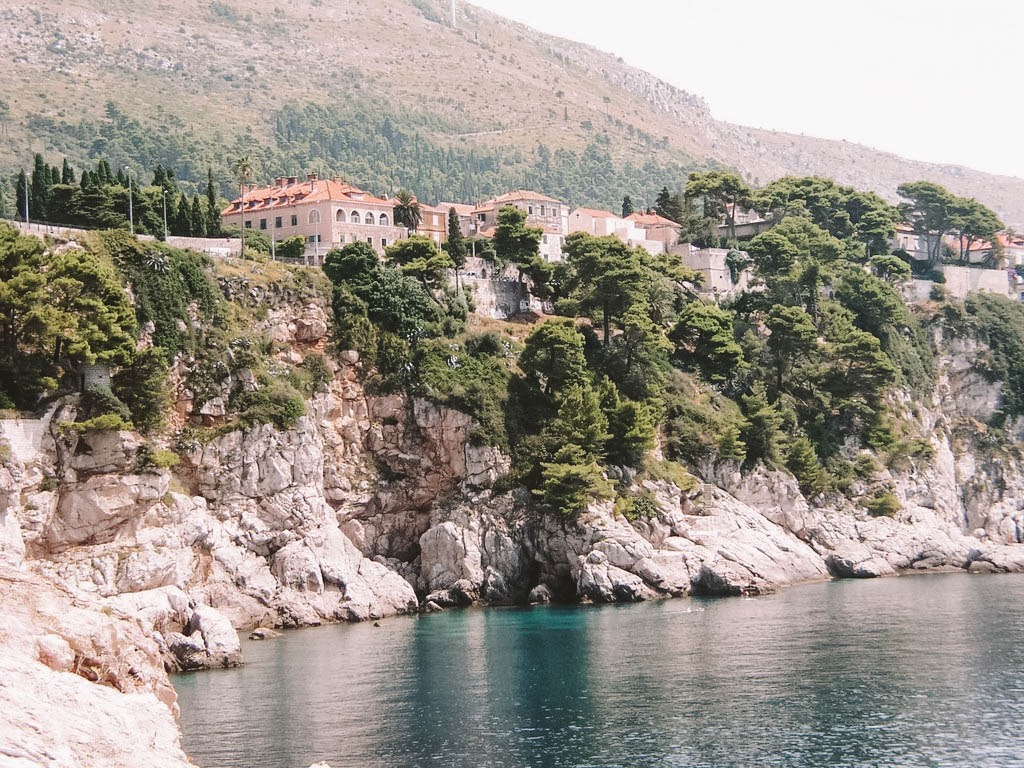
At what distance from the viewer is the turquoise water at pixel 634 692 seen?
36531mm

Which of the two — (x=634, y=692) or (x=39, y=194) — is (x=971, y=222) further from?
(x=634, y=692)

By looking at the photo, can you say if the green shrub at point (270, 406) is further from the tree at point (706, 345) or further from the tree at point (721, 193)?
the tree at point (721, 193)

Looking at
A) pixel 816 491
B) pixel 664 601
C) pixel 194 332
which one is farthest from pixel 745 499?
pixel 194 332

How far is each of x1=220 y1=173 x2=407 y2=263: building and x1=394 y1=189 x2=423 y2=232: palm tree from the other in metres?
0.64

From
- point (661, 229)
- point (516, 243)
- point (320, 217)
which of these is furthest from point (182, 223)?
point (661, 229)

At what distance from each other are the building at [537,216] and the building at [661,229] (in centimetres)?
591

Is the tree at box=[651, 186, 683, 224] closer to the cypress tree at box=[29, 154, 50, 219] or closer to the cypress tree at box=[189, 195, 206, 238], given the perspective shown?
the cypress tree at box=[189, 195, 206, 238]

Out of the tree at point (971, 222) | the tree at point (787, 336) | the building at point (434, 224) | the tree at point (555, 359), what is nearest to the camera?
the tree at point (555, 359)

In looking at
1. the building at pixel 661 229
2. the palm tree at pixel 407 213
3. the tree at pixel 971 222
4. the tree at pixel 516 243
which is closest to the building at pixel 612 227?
the building at pixel 661 229

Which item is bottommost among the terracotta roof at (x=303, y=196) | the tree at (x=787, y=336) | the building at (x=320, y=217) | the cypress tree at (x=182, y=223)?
the tree at (x=787, y=336)

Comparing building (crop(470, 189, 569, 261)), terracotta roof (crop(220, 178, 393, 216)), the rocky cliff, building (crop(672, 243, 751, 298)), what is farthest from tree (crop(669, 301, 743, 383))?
terracotta roof (crop(220, 178, 393, 216))

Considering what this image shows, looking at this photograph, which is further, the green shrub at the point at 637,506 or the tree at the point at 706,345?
the tree at the point at 706,345

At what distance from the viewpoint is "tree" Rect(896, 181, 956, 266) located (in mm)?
121750

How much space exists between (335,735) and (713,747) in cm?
1026
